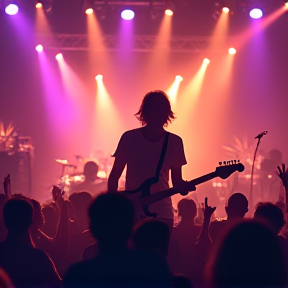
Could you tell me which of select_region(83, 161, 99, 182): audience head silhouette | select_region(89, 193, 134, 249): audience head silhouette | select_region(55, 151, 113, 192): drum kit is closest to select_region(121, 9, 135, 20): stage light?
select_region(55, 151, 113, 192): drum kit

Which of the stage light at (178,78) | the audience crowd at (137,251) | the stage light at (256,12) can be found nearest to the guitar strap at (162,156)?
the audience crowd at (137,251)

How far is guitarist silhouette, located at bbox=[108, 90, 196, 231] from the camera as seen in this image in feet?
15.3

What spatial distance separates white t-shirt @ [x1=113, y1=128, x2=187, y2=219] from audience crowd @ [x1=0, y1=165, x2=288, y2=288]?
0.46 meters

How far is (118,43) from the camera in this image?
1639 centimetres

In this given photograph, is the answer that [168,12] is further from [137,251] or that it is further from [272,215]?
[137,251]

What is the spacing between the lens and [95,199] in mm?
2650

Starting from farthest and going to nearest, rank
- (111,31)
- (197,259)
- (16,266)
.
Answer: (111,31), (197,259), (16,266)

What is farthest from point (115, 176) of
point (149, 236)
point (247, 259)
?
point (247, 259)

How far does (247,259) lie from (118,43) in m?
14.8

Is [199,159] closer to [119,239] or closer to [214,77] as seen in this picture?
[214,77]

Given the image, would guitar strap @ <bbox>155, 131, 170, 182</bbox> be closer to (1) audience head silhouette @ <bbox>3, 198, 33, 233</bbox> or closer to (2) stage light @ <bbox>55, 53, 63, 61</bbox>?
(1) audience head silhouette @ <bbox>3, 198, 33, 233</bbox>

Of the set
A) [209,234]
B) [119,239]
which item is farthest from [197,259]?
[119,239]

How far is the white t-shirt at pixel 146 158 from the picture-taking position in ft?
15.5

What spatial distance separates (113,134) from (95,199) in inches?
658
